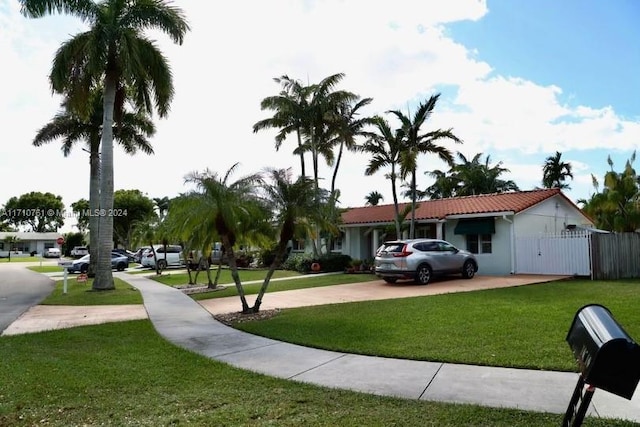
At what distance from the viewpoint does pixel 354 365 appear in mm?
6719

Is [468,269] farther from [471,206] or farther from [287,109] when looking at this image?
[287,109]

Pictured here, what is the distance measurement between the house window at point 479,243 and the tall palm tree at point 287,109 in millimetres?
9546

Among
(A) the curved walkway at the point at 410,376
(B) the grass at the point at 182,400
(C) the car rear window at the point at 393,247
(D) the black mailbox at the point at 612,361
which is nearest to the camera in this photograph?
(D) the black mailbox at the point at 612,361

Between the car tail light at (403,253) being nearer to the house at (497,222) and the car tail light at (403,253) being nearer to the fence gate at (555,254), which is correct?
the house at (497,222)

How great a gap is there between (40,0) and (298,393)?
18269 millimetres

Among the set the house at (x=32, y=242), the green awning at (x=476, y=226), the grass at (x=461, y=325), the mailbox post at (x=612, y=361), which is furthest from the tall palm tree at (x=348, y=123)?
the house at (x=32, y=242)

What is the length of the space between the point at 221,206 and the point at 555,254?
14.1m

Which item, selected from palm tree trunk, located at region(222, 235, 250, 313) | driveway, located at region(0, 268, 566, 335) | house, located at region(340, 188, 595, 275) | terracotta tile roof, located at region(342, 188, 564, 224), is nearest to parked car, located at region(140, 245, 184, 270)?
terracotta tile roof, located at region(342, 188, 564, 224)

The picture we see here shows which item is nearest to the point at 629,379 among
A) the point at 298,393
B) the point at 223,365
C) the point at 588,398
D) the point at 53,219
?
the point at 588,398

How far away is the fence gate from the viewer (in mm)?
18438

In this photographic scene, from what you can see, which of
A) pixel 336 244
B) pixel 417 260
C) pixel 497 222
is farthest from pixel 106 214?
pixel 497 222

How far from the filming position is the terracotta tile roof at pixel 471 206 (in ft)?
70.9

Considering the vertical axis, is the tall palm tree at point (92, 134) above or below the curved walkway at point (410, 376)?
above

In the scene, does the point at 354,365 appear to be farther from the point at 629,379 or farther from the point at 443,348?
the point at 629,379
